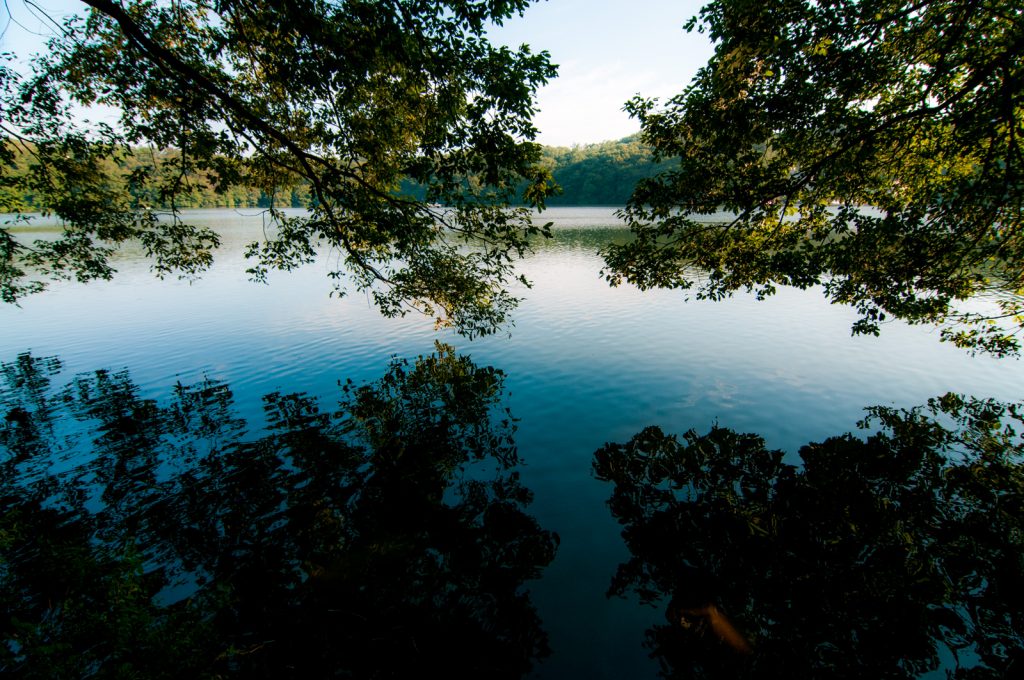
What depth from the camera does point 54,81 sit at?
1551cm

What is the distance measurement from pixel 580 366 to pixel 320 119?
A: 1797cm

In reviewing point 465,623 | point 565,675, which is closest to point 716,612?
point 565,675

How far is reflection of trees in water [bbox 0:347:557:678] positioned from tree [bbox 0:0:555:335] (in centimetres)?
703

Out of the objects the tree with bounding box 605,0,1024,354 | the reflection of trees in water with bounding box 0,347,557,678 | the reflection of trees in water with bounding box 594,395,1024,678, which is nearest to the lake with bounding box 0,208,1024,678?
the reflection of trees in water with bounding box 594,395,1024,678

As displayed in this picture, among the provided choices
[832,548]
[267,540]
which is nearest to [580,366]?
[832,548]

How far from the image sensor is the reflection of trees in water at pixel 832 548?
824 cm

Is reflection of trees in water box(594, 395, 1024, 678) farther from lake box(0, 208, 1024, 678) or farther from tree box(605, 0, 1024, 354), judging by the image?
tree box(605, 0, 1024, 354)

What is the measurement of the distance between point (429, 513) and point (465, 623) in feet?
13.5

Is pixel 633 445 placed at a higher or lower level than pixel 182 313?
lower

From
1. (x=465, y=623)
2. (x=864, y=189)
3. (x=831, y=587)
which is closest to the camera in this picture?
(x=465, y=623)

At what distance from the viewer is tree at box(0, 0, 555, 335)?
37.4 ft

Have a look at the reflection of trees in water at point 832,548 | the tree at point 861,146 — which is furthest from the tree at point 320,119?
the reflection of trees in water at point 832,548

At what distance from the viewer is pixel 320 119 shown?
16.3m

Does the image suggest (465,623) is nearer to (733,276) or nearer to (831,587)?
(831,587)
